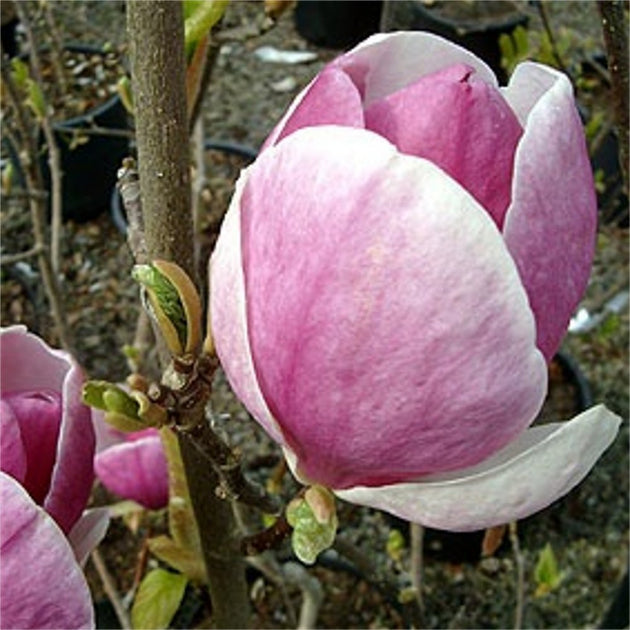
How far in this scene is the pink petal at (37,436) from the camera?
0.47 meters

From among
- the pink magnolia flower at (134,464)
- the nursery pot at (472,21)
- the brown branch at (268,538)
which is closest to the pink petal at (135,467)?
the pink magnolia flower at (134,464)

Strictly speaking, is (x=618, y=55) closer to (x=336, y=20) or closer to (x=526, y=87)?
(x=526, y=87)

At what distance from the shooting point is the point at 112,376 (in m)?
2.15

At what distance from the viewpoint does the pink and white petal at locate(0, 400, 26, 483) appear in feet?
1.46

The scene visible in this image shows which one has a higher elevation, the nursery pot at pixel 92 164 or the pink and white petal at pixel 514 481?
the pink and white petal at pixel 514 481

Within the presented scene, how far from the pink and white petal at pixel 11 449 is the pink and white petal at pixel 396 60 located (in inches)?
6.6

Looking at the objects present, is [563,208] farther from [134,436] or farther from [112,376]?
[112,376]

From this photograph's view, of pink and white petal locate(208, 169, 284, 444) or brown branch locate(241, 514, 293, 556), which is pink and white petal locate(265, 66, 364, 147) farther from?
brown branch locate(241, 514, 293, 556)

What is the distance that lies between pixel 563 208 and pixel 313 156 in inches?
3.2

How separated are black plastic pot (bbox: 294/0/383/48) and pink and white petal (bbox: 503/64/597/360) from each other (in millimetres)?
2549

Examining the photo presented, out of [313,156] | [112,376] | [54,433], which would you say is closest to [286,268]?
[313,156]


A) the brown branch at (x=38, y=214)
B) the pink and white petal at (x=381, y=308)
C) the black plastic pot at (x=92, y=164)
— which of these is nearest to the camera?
the pink and white petal at (x=381, y=308)

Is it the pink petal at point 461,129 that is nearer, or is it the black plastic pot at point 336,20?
the pink petal at point 461,129

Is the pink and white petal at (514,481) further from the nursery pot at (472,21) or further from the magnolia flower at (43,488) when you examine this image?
the nursery pot at (472,21)
